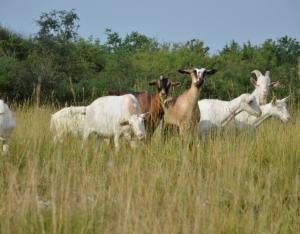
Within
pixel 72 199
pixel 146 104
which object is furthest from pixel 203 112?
pixel 72 199

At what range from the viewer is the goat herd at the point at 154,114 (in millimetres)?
8898

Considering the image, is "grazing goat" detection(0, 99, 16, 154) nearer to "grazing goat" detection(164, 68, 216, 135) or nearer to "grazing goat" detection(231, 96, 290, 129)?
"grazing goat" detection(164, 68, 216, 135)

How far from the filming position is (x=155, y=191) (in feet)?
17.5

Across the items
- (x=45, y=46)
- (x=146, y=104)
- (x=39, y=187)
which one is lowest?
(x=39, y=187)

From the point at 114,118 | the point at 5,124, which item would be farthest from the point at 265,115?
the point at 5,124

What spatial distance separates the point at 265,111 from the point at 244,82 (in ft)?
34.3

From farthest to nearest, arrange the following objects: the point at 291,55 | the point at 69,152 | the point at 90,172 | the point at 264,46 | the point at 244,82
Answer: the point at 291,55
the point at 264,46
the point at 244,82
the point at 69,152
the point at 90,172

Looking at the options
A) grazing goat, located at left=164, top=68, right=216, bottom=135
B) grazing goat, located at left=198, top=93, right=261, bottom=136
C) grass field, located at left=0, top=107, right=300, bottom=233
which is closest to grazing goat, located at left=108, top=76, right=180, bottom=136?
grazing goat, located at left=164, top=68, right=216, bottom=135

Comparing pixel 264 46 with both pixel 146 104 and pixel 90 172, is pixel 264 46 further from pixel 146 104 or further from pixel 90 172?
pixel 90 172

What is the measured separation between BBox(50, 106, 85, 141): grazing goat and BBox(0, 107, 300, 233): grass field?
41.0 inches

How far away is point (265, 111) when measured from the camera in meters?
11.5

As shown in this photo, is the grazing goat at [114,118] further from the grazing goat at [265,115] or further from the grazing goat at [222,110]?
the grazing goat at [265,115]

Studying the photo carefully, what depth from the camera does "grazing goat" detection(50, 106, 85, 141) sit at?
8.77m

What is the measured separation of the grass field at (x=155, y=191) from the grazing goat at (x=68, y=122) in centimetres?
104
